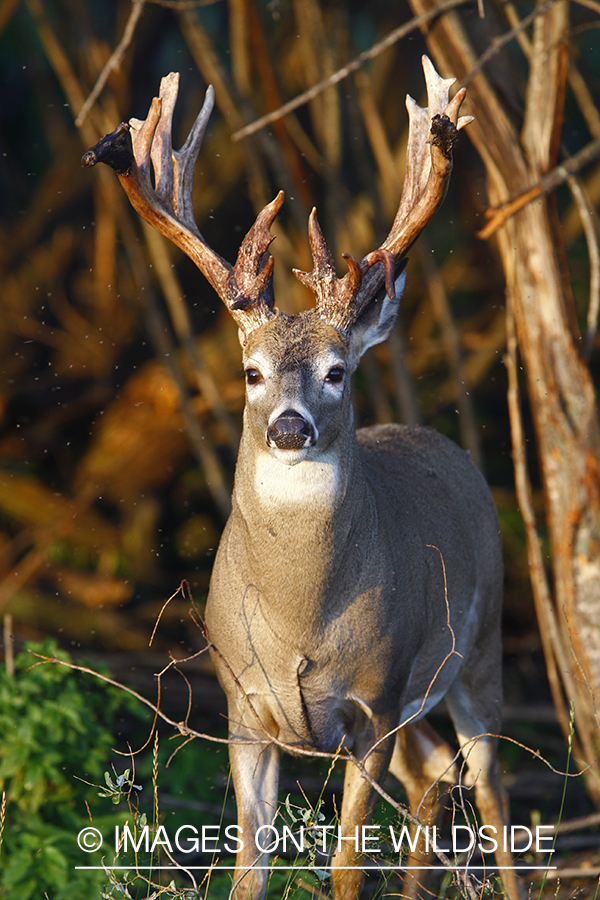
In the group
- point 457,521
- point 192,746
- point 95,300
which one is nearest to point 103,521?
point 95,300

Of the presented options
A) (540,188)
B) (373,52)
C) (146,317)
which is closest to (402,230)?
(373,52)

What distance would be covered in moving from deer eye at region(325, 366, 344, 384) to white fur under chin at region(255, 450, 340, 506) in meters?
0.25

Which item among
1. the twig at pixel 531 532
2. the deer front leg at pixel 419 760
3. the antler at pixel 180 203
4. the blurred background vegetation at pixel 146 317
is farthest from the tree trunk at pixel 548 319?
the blurred background vegetation at pixel 146 317

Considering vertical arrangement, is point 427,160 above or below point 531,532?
above

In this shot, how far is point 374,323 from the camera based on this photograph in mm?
3736

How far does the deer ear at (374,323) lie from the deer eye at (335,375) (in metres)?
0.23

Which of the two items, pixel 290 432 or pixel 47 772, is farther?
pixel 47 772

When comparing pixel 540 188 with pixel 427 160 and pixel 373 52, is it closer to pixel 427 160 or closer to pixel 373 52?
pixel 373 52

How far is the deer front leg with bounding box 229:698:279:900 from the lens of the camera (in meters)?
3.58

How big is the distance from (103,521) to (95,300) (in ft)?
6.50

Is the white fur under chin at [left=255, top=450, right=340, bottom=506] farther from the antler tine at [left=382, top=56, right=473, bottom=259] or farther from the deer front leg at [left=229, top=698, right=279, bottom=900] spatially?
the antler tine at [left=382, top=56, right=473, bottom=259]

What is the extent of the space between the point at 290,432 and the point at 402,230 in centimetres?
102

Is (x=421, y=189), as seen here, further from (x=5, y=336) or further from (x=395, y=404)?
(x=5, y=336)

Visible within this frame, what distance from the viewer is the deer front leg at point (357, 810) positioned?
11.7 feet
